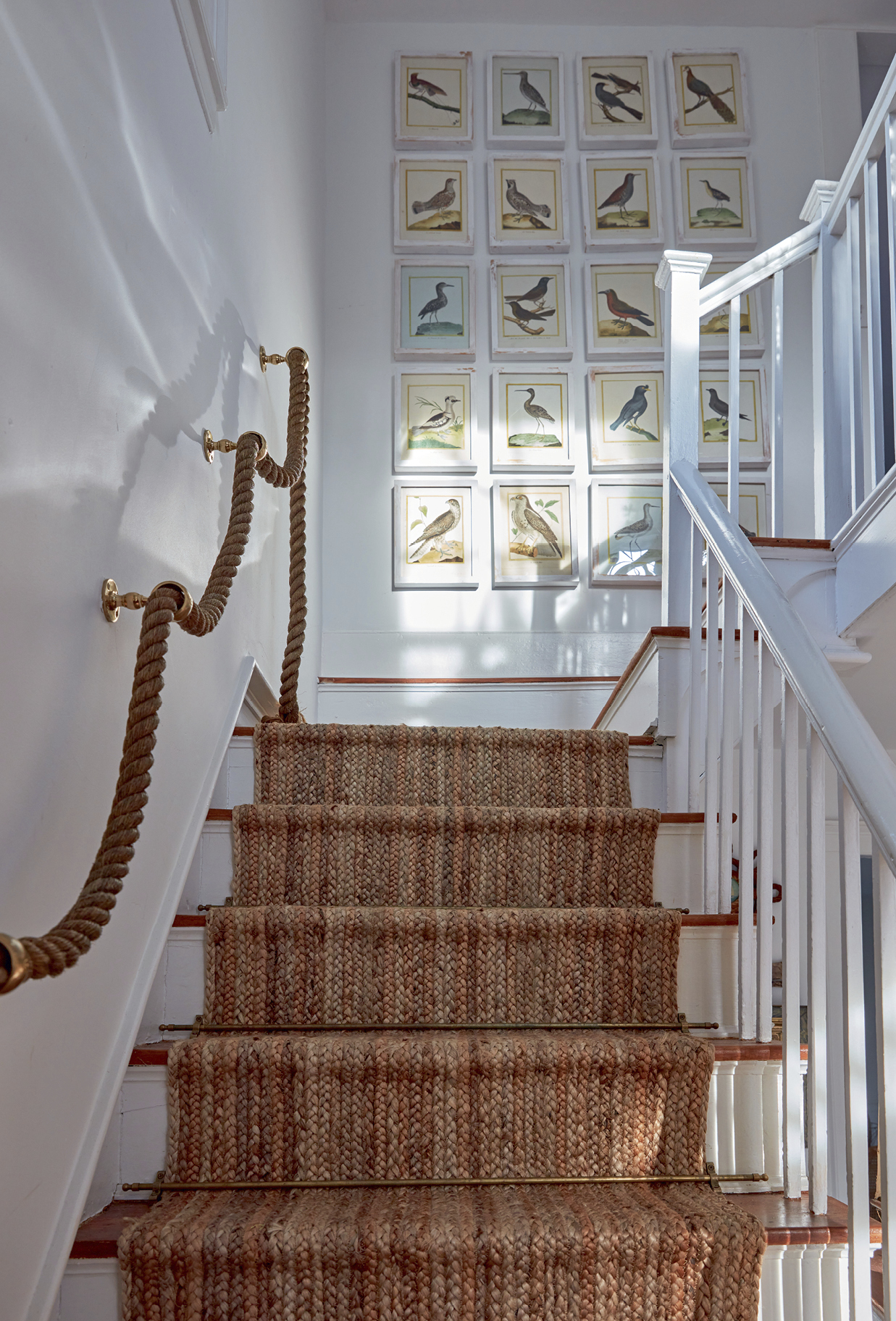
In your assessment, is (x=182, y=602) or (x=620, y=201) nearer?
(x=182, y=602)

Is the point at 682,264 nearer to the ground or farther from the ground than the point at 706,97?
nearer to the ground

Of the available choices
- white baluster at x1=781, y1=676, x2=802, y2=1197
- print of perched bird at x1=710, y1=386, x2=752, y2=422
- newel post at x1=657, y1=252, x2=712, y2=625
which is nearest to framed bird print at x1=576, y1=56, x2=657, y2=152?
print of perched bird at x1=710, y1=386, x2=752, y2=422

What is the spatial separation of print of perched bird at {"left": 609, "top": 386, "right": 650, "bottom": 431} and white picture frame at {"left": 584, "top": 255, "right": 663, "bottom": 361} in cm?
14

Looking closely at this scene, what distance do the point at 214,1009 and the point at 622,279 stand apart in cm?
315

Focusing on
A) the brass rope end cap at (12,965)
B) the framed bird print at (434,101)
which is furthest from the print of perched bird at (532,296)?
the brass rope end cap at (12,965)

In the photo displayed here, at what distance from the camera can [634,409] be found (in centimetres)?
388

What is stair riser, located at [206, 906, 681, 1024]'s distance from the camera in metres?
1.67

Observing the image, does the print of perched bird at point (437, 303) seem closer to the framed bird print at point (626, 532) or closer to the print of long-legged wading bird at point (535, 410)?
the print of long-legged wading bird at point (535, 410)

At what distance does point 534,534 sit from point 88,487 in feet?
8.40

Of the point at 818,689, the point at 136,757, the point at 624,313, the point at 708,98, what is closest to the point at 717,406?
the point at 624,313

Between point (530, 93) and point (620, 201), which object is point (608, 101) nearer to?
point (530, 93)

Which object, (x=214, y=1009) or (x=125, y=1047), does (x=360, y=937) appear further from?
(x=125, y=1047)

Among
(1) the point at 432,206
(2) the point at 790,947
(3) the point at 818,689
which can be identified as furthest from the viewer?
(1) the point at 432,206

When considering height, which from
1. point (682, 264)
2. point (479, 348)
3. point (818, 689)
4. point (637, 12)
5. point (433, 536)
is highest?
point (637, 12)
